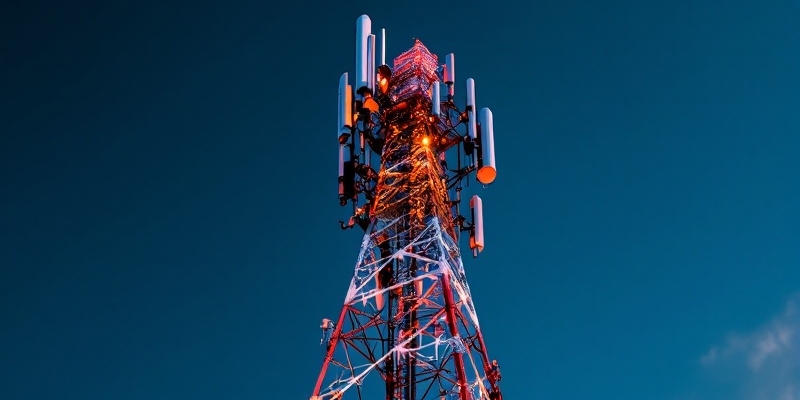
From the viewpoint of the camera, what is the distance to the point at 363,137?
3872 cm

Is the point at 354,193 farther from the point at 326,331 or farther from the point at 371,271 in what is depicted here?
the point at 326,331

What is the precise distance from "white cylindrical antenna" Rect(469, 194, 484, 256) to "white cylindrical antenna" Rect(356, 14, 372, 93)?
22.7 ft

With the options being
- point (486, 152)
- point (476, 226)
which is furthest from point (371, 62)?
point (476, 226)

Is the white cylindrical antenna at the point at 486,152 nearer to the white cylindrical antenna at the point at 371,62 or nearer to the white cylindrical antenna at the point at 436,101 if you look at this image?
the white cylindrical antenna at the point at 436,101

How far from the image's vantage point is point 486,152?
3794 centimetres

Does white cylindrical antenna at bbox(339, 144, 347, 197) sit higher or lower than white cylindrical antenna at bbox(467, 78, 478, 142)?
lower

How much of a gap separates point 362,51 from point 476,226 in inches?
338

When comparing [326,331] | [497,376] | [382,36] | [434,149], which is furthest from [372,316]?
[382,36]

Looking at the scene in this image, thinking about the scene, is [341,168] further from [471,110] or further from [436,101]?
[471,110]

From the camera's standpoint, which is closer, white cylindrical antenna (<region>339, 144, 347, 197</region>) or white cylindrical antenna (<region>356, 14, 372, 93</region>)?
white cylindrical antenna (<region>356, 14, 372, 93</region>)

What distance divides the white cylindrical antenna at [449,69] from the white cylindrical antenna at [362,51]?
4.97 meters

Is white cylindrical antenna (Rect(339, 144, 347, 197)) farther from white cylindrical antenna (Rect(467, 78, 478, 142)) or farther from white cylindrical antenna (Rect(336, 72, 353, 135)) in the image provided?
white cylindrical antenna (Rect(467, 78, 478, 142))

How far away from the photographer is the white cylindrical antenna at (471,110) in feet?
127

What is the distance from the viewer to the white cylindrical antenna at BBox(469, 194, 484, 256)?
124ft
